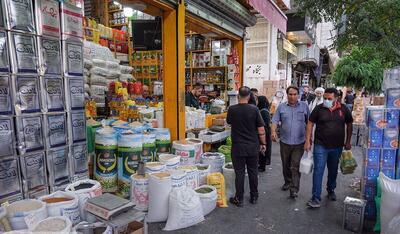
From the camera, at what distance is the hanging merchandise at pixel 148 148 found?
3986mm

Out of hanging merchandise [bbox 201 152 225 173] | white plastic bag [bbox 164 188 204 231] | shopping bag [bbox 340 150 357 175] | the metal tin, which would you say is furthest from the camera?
hanging merchandise [bbox 201 152 225 173]

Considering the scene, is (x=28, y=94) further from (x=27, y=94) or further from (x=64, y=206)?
(x=64, y=206)

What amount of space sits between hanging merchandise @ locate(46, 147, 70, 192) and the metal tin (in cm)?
44

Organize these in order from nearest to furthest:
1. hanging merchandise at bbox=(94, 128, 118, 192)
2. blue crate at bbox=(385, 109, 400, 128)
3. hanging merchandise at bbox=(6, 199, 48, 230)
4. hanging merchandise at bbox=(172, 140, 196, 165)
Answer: hanging merchandise at bbox=(6, 199, 48, 230)
blue crate at bbox=(385, 109, 400, 128)
hanging merchandise at bbox=(94, 128, 118, 192)
hanging merchandise at bbox=(172, 140, 196, 165)

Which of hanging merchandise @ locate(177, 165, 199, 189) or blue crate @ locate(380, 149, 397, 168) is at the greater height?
blue crate @ locate(380, 149, 397, 168)

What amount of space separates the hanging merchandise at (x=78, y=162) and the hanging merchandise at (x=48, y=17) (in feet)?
4.02

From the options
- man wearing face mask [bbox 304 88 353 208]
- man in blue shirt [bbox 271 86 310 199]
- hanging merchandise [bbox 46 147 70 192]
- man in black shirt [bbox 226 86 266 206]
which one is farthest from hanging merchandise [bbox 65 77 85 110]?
man wearing face mask [bbox 304 88 353 208]

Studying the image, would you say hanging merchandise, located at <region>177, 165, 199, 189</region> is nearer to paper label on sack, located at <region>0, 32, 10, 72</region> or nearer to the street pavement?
the street pavement

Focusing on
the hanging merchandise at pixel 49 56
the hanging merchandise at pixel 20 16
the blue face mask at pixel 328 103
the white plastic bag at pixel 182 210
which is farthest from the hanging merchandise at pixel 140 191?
the blue face mask at pixel 328 103

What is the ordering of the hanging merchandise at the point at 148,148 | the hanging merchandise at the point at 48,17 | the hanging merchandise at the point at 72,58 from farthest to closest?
the hanging merchandise at the point at 148,148
the hanging merchandise at the point at 72,58
the hanging merchandise at the point at 48,17

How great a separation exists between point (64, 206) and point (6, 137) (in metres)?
0.82

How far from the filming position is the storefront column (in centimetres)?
483

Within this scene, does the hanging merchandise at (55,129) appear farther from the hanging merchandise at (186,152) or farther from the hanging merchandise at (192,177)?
the hanging merchandise at (186,152)

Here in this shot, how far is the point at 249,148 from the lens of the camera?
3.91m
